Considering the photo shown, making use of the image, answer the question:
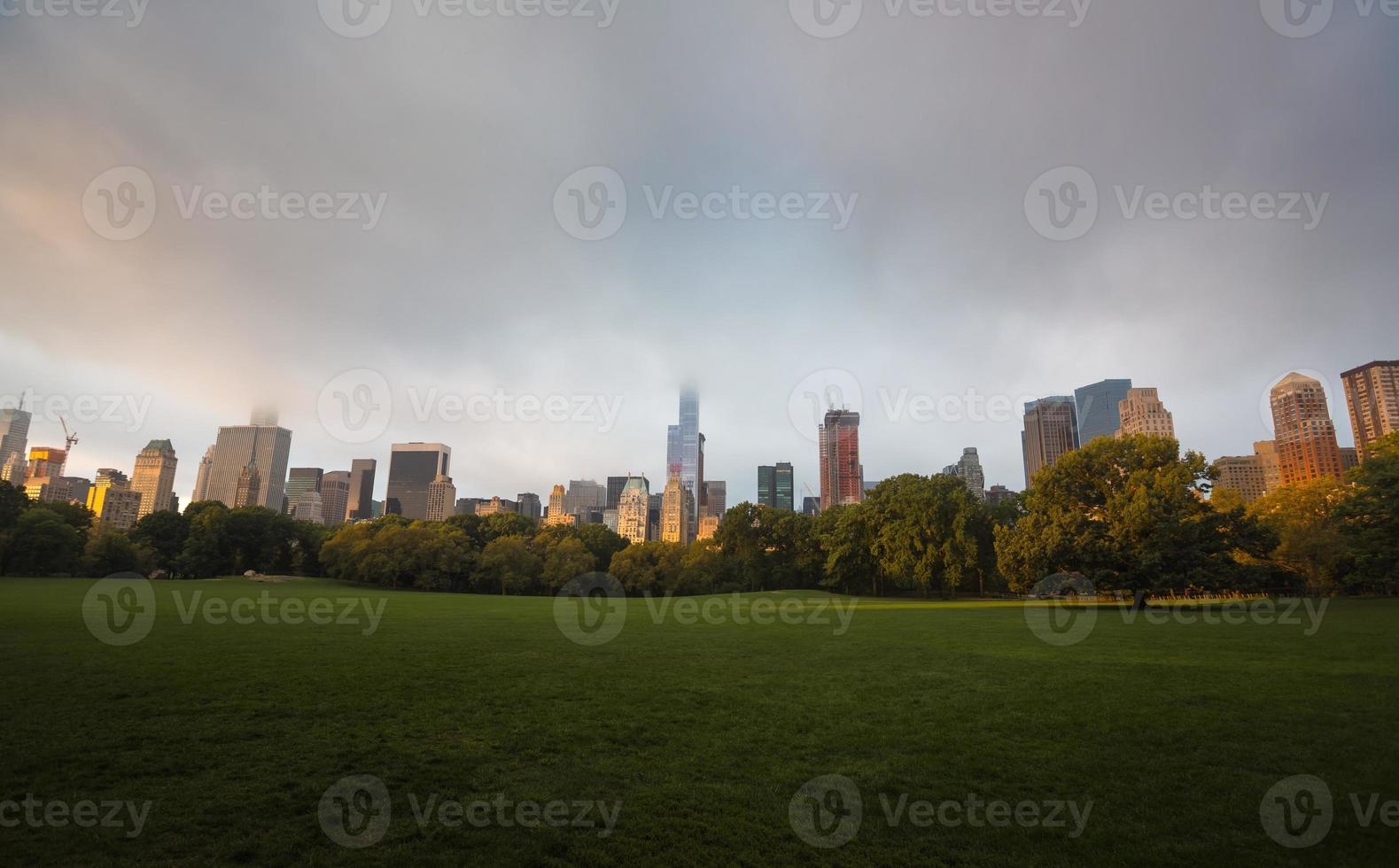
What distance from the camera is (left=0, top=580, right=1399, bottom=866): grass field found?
5664 millimetres

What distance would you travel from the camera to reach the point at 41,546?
61.8 metres

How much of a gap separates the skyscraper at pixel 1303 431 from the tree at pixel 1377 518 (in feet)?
453

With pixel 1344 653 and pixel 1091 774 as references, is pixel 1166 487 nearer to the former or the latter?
pixel 1344 653

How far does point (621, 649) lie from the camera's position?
18828mm

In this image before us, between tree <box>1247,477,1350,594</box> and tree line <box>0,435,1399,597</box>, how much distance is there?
0.17 meters

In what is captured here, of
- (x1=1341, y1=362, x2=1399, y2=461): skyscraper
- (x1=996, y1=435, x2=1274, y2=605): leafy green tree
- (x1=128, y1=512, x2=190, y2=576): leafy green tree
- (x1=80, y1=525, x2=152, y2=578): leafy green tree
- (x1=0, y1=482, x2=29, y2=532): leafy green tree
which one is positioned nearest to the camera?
(x1=996, y1=435, x2=1274, y2=605): leafy green tree

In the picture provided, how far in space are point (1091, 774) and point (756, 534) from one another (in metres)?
70.0

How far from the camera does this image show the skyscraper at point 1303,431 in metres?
147

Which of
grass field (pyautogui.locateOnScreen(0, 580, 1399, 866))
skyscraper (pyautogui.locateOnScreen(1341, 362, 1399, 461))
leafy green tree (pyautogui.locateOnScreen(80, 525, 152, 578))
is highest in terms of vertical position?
skyscraper (pyautogui.locateOnScreen(1341, 362, 1399, 461))

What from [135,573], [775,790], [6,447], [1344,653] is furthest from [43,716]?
[6,447]

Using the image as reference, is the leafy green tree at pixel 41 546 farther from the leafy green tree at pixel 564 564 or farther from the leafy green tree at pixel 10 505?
the leafy green tree at pixel 564 564

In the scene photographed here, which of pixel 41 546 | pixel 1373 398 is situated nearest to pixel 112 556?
pixel 41 546

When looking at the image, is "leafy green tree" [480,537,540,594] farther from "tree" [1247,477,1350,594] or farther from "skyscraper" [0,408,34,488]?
"skyscraper" [0,408,34,488]

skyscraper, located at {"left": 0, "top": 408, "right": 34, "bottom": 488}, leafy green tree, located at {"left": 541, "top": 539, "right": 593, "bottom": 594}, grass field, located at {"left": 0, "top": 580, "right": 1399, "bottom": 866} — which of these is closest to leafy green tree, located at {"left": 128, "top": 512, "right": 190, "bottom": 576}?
leafy green tree, located at {"left": 541, "top": 539, "right": 593, "bottom": 594}
